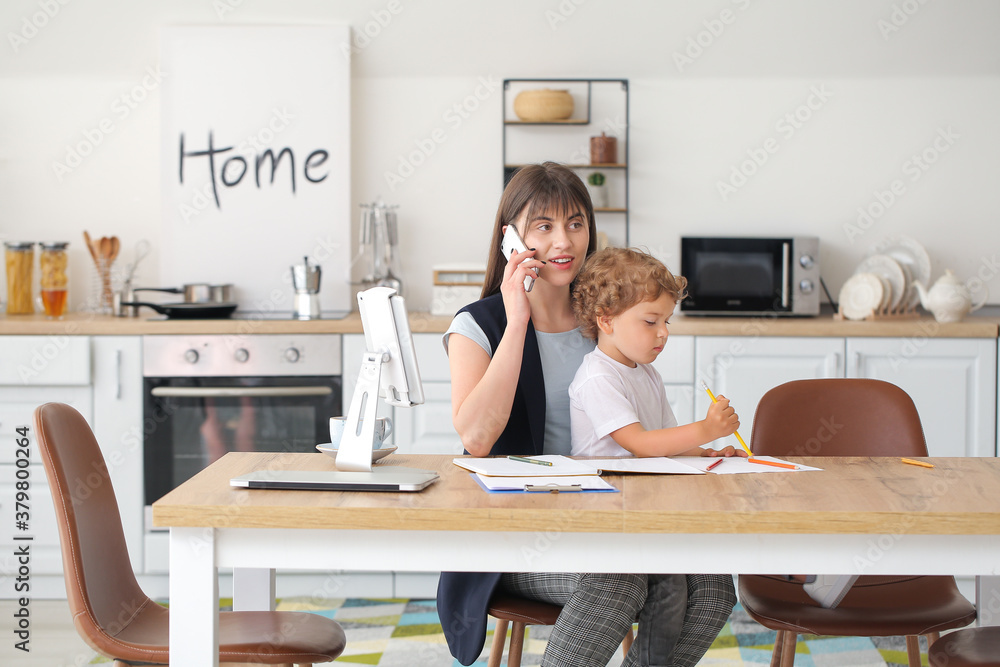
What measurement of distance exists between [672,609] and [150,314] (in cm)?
255

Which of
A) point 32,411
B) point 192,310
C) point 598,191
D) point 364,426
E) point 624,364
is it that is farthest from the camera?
point 598,191

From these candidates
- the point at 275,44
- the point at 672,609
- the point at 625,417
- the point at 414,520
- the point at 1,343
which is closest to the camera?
the point at 414,520

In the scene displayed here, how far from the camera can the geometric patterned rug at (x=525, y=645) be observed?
235cm

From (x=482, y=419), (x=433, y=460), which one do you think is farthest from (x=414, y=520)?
(x=482, y=419)

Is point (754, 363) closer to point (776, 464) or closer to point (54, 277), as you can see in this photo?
point (776, 464)

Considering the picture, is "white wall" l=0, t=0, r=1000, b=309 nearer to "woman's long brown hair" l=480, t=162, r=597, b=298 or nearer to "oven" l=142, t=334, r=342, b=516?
"oven" l=142, t=334, r=342, b=516

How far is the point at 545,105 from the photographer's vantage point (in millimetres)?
3273

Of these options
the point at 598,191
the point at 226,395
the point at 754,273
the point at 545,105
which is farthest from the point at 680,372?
the point at 226,395

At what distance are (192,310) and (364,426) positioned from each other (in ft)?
6.26

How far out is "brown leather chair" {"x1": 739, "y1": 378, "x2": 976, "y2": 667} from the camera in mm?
1553

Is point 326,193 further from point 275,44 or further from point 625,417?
point 625,417

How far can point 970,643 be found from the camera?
140 centimetres

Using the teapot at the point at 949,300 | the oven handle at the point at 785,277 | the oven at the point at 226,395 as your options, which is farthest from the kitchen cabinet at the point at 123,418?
the teapot at the point at 949,300

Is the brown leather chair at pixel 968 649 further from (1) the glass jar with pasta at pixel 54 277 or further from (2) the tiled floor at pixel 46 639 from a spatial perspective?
(1) the glass jar with pasta at pixel 54 277
